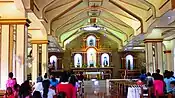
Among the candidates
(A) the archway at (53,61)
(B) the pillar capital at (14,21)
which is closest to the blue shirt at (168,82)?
(B) the pillar capital at (14,21)

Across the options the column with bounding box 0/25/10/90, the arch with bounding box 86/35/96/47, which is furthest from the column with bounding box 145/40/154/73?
the arch with bounding box 86/35/96/47

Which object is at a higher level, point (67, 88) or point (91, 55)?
point (91, 55)

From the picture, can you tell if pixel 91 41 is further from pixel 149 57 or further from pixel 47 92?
pixel 47 92

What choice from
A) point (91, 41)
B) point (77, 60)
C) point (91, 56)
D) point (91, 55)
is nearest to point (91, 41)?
point (91, 41)

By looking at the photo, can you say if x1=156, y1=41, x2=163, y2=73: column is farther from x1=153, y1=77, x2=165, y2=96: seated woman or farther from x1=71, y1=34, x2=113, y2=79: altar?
x1=71, y1=34, x2=113, y2=79: altar

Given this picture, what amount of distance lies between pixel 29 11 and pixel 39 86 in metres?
3.22

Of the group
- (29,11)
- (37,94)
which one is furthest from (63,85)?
(29,11)

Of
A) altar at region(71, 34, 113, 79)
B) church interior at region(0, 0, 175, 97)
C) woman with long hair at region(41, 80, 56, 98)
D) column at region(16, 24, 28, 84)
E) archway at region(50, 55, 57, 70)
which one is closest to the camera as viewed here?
woman with long hair at region(41, 80, 56, 98)

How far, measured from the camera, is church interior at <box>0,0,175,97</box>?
11523mm

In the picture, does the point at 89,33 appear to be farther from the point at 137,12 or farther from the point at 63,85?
the point at 63,85

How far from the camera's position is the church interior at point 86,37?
11523 millimetres

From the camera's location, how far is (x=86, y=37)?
2934cm

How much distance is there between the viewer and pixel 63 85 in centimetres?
743

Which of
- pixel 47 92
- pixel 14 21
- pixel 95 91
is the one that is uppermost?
pixel 14 21
